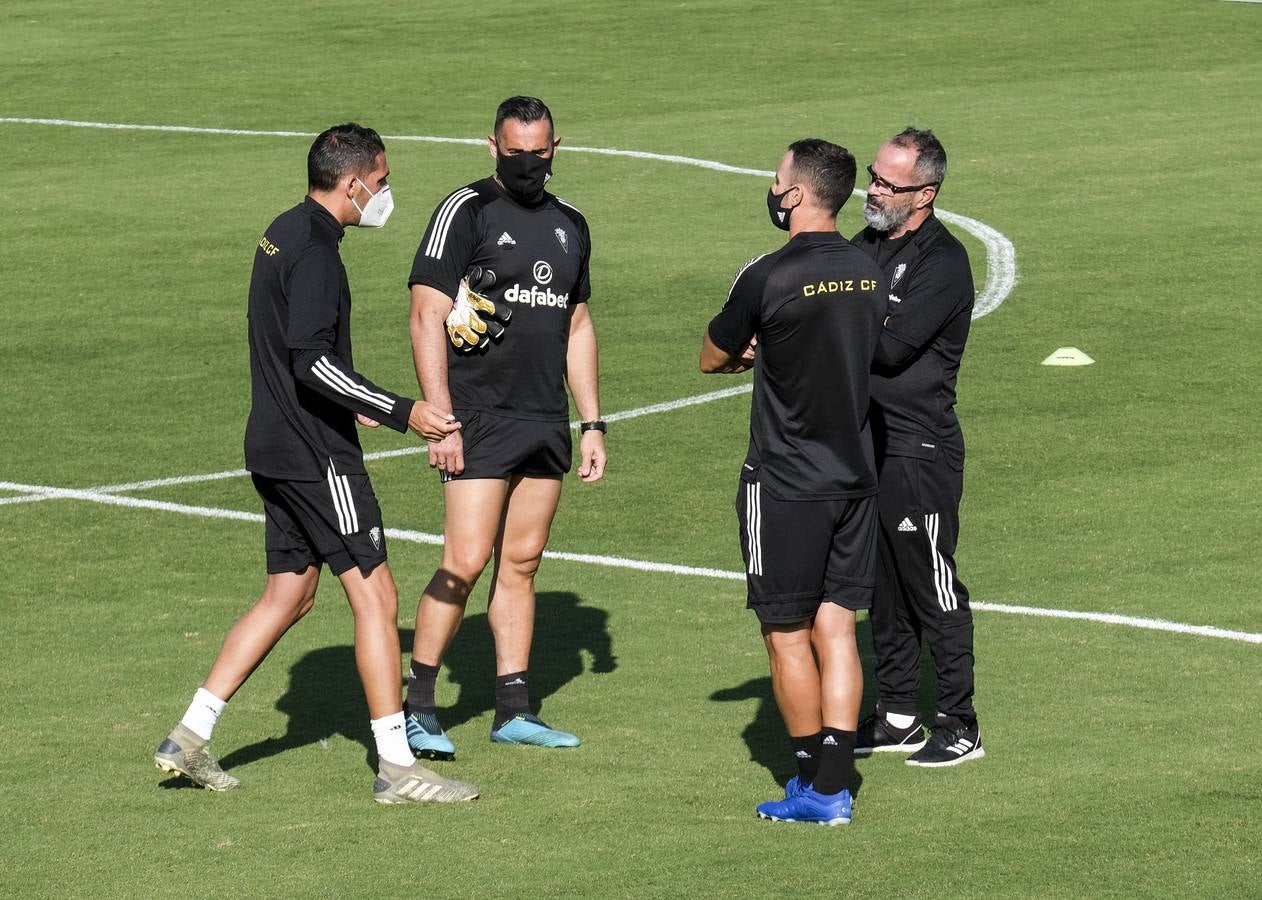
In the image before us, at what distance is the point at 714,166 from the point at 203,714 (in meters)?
15.8

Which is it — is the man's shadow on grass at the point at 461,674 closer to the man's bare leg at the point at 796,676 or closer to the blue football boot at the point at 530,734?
the blue football boot at the point at 530,734

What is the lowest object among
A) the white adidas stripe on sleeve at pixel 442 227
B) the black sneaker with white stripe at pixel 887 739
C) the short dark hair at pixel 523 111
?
the black sneaker with white stripe at pixel 887 739

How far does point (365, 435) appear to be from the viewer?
1388cm

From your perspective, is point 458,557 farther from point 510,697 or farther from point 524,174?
point 524,174

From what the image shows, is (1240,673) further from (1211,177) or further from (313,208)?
(1211,177)

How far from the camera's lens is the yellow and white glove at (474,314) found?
8.18 metres

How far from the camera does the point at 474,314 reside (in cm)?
819

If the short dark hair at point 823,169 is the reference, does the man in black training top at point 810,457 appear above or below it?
below

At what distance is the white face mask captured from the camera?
772 cm

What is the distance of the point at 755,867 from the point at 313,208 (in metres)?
2.82

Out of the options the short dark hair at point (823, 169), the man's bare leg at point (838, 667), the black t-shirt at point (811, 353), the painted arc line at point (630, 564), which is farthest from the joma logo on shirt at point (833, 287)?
the painted arc line at point (630, 564)

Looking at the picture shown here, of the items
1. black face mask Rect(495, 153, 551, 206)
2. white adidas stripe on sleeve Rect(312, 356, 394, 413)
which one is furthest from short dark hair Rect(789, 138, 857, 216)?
white adidas stripe on sleeve Rect(312, 356, 394, 413)

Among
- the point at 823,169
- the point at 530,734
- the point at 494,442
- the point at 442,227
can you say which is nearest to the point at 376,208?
the point at 442,227

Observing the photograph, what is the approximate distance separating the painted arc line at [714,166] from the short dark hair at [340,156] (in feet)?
23.2
